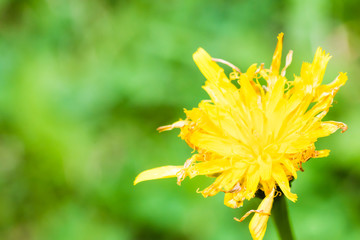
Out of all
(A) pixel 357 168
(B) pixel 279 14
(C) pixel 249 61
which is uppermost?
(B) pixel 279 14

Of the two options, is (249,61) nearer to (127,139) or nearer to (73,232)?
(127,139)

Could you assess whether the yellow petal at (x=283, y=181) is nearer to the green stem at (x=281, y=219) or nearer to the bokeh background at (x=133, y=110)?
the green stem at (x=281, y=219)

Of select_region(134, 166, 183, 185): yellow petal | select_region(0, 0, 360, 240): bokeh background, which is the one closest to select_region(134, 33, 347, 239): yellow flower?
select_region(134, 166, 183, 185): yellow petal

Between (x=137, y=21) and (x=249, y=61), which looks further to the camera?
(x=137, y=21)

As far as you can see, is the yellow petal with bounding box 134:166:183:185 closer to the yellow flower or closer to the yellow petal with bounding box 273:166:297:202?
the yellow flower

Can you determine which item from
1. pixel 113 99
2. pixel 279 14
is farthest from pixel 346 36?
pixel 113 99

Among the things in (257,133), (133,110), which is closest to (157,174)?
(257,133)

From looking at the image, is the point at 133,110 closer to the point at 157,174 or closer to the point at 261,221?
the point at 157,174
